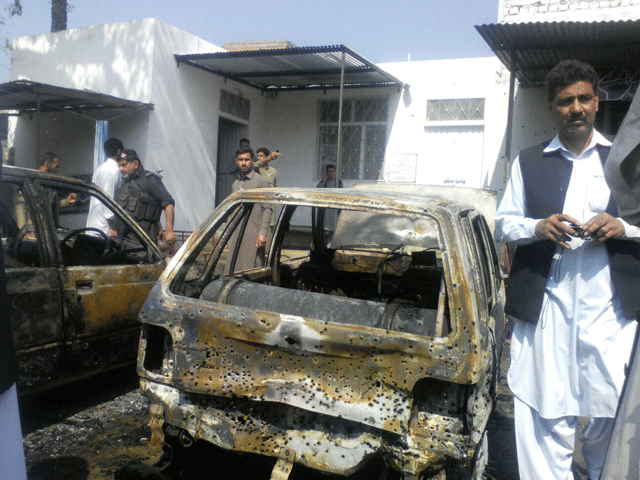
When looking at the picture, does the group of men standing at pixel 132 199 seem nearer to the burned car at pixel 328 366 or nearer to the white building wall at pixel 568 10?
the burned car at pixel 328 366

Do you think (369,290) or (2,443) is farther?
(369,290)

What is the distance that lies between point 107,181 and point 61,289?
3.31 meters

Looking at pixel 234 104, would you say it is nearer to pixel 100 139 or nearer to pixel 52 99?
pixel 100 139

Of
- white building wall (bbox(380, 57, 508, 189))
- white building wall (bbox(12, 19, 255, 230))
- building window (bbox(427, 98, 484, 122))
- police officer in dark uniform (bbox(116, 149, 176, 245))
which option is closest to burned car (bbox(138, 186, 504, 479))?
police officer in dark uniform (bbox(116, 149, 176, 245))

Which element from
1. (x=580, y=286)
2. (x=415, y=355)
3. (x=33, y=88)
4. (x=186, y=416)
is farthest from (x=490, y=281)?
(x=33, y=88)

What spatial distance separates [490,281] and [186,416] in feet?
5.97

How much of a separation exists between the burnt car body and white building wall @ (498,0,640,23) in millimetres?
7732

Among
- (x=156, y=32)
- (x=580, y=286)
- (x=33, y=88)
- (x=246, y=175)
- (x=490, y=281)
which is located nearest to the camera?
(x=580, y=286)

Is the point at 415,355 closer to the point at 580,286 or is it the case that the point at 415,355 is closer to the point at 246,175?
the point at 580,286

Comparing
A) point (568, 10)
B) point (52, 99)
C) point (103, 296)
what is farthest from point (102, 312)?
point (568, 10)

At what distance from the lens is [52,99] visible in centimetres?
962

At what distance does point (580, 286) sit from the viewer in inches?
97.1

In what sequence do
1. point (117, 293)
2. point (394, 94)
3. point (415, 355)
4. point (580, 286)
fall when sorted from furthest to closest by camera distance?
point (394, 94), point (117, 293), point (580, 286), point (415, 355)

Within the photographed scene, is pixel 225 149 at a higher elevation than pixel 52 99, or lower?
lower
